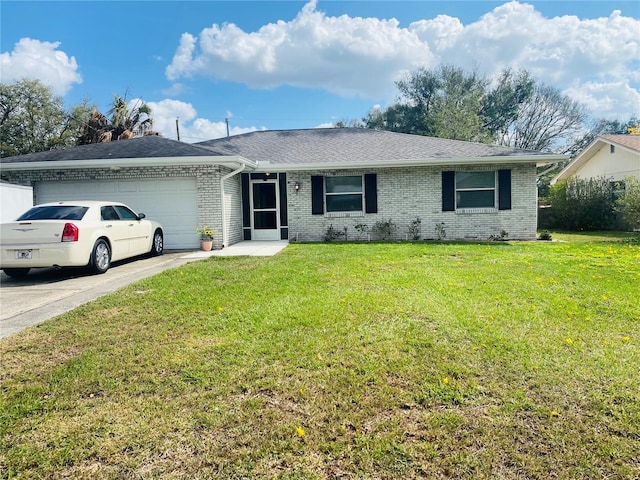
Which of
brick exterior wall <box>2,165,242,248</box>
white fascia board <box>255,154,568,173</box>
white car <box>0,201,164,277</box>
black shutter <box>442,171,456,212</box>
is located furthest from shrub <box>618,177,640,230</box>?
white car <box>0,201,164,277</box>

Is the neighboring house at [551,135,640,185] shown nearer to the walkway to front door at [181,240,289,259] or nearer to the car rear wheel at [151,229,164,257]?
the walkway to front door at [181,240,289,259]

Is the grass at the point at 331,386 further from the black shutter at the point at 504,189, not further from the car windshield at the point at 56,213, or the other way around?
the black shutter at the point at 504,189

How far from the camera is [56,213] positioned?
24.1 ft

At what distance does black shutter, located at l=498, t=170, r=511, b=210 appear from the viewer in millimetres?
12531

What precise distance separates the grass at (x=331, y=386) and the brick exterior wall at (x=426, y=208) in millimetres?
7668

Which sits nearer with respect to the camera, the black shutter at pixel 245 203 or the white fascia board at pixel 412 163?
the white fascia board at pixel 412 163

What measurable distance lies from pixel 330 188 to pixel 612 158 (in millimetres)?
17160

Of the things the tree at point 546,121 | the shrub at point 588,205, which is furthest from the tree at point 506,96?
the shrub at point 588,205

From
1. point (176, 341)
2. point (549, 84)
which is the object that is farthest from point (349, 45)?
point (549, 84)

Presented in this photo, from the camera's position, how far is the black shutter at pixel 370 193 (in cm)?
1288

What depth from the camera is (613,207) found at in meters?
16.7

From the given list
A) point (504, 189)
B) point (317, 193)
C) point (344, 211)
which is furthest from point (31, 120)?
point (504, 189)

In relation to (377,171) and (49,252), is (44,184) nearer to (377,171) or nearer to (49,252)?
(49,252)

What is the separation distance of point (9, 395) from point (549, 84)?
4212cm
